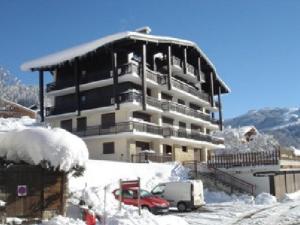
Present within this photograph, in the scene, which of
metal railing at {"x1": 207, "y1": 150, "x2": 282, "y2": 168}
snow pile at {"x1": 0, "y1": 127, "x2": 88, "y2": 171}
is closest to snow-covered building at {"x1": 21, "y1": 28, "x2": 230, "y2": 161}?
metal railing at {"x1": 207, "y1": 150, "x2": 282, "y2": 168}

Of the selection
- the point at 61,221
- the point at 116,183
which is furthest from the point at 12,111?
the point at 61,221

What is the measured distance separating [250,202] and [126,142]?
15456 mm

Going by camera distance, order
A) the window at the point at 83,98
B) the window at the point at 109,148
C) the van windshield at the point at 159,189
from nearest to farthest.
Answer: the van windshield at the point at 159,189, the window at the point at 109,148, the window at the point at 83,98

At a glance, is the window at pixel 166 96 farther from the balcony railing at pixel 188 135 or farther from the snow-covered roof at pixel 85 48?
the snow-covered roof at pixel 85 48

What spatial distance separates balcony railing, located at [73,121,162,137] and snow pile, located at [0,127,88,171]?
25.9 meters

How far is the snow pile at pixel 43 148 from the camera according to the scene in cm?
1727

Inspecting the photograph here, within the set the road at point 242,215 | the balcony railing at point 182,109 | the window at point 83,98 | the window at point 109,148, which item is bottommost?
the road at point 242,215

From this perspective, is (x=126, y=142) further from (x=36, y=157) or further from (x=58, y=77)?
(x=36, y=157)

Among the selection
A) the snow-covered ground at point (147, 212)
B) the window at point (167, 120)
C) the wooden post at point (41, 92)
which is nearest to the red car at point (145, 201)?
the snow-covered ground at point (147, 212)

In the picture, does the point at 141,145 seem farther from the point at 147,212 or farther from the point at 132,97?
the point at 147,212

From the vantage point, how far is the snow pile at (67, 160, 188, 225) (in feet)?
62.1

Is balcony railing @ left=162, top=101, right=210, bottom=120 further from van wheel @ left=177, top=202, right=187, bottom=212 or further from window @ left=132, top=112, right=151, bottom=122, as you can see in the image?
van wheel @ left=177, top=202, right=187, bottom=212

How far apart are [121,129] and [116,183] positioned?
14.6 m

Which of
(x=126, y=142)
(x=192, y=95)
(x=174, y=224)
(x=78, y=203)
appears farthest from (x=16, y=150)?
(x=192, y=95)
